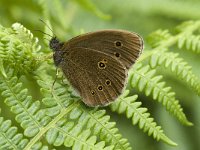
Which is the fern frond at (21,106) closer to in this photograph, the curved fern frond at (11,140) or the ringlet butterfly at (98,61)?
the curved fern frond at (11,140)

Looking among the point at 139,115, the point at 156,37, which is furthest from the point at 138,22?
the point at 139,115

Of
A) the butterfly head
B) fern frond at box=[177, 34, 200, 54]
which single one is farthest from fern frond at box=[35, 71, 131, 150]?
fern frond at box=[177, 34, 200, 54]

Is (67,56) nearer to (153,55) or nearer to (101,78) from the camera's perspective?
(101,78)

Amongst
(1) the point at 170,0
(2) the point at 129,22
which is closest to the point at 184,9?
(1) the point at 170,0

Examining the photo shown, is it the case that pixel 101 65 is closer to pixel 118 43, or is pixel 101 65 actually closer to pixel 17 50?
pixel 118 43

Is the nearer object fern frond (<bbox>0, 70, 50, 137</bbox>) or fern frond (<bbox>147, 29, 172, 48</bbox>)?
fern frond (<bbox>0, 70, 50, 137</bbox>)

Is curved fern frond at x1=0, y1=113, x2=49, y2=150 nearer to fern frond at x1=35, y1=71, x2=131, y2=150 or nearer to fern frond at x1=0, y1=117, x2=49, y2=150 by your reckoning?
fern frond at x1=0, y1=117, x2=49, y2=150
